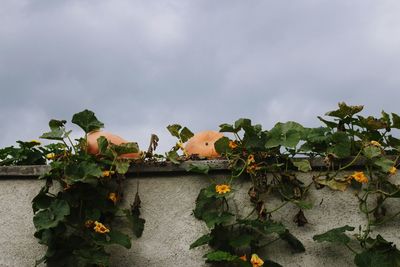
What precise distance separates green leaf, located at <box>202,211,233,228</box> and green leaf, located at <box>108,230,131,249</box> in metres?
0.30

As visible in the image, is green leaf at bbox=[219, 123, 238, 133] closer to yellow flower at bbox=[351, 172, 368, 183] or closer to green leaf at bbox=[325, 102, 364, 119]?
green leaf at bbox=[325, 102, 364, 119]

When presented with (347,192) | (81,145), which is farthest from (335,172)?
(81,145)

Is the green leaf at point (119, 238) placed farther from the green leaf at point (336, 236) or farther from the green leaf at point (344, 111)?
the green leaf at point (344, 111)

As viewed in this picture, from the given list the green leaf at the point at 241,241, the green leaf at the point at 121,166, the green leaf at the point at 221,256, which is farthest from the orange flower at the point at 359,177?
the green leaf at the point at 121,166

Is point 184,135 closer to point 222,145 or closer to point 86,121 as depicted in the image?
point 222,145

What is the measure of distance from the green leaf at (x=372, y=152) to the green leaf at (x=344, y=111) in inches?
6.5

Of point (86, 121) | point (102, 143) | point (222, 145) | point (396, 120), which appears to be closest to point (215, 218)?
point (222, 145)

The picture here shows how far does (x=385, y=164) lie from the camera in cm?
246

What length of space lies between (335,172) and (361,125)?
226 millimetres

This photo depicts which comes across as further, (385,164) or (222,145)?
Answer: (222,145)

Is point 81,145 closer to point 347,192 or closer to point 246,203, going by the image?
point 246,203

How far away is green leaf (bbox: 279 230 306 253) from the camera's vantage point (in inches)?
96.8

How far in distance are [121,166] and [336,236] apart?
2.80 ft

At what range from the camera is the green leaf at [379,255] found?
7.73 feet
